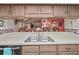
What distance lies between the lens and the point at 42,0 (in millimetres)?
2750

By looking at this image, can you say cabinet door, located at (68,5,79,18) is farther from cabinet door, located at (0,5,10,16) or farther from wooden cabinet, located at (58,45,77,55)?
cabinet door, located at (0,5,10,16)

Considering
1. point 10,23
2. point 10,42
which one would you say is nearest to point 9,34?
point 10,23

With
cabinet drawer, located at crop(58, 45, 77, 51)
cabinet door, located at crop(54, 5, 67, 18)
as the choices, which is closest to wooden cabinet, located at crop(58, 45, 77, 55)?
cabinet drawer, located at crop(58, 45, 77, 51)

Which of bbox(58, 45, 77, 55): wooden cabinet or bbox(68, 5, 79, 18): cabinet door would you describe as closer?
bbox(58, 45, 77, 55): wooden cabinet

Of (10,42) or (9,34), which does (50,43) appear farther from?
(9,34)

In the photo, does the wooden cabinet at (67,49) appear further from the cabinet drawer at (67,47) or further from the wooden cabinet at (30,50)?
the wooden cabinet at (30,50)

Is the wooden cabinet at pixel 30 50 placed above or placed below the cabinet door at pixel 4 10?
below

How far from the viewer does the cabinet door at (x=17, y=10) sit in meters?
3.03

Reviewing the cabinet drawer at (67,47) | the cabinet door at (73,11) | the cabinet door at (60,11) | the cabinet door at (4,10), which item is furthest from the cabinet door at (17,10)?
the cabinet drawer at (67,47)

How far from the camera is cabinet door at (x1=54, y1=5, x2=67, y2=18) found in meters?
3.05

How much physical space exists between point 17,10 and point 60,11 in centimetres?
78

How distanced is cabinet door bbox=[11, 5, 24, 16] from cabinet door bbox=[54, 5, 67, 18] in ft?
2.00

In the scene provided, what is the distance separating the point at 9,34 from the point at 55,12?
0.94 meters

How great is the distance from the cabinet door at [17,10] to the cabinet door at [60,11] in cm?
61
